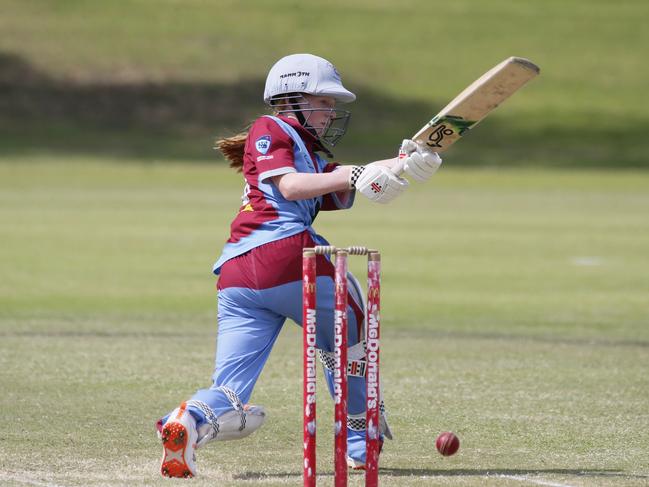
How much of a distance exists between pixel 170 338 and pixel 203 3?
48909 mm

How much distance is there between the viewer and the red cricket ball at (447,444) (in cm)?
605

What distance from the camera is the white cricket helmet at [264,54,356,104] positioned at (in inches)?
229

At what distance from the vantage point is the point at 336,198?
238 inches

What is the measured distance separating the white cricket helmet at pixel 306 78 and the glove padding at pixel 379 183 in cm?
59

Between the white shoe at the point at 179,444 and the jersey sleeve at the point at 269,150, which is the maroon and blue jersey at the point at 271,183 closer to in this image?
the jersey sleeve at the point at 269,150

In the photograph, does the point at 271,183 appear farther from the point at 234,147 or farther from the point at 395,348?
the point at 395,348

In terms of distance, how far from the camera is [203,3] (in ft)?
190

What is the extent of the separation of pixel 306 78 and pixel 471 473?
183 centimetres

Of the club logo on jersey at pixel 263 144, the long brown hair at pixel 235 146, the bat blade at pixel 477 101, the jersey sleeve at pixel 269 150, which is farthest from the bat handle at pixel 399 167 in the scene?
the long brown hair at pixel 235 146

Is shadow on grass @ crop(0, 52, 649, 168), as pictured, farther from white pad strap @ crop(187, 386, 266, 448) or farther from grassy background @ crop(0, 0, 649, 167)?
white pad strap @ crop(187, 386, 266, 448)

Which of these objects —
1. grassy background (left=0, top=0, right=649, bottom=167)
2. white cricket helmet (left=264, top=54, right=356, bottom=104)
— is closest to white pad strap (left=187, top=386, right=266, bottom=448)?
white cricket helmet (left=264, top=54, right=356, bottom=104)

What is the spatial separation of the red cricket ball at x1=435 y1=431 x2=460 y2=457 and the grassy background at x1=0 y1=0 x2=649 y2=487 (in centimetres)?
6

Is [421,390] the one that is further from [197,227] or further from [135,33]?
[135,33]

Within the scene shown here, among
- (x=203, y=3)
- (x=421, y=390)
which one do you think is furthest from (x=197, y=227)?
(x=203, y=3)
